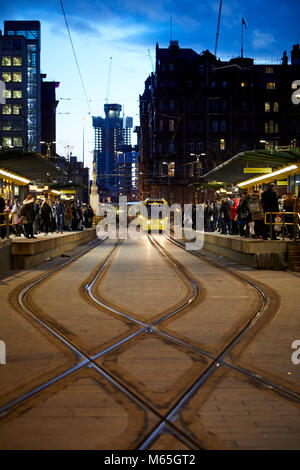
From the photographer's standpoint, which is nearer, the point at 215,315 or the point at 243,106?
the point at 215,315

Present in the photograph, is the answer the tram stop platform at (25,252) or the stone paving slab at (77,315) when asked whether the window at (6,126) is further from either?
the stone paving slab at (77,315)

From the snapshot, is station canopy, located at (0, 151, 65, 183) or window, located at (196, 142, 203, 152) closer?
station canopy, located at (0, 151, 65, 183)

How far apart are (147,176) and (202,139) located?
1763cm

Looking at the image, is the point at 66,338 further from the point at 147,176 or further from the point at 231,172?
the point at 147,176

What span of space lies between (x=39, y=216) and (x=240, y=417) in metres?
26.9

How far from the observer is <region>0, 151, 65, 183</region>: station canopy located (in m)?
19.0

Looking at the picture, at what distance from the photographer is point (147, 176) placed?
4208 inches

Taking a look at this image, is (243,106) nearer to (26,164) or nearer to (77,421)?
(26,164)

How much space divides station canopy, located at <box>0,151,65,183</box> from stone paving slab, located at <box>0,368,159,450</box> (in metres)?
14.1

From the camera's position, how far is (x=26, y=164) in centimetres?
2203

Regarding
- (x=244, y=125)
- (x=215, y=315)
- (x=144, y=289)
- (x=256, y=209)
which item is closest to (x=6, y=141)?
(x=244, y=125)

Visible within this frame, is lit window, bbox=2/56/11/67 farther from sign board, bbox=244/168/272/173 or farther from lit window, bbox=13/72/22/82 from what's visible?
sign board, bbox=244/168/272/173

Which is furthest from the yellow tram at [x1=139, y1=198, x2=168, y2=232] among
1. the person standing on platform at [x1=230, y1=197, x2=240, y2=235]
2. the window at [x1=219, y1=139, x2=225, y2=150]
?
the window at [x1=219, y1=139, x2=225, y2=150]

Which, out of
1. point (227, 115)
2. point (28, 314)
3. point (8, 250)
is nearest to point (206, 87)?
point (227, 115)
